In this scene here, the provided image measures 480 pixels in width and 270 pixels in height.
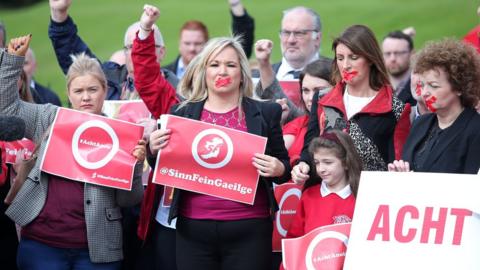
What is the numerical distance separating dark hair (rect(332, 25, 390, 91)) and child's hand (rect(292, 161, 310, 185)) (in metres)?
0.81

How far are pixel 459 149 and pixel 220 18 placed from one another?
44.5ft

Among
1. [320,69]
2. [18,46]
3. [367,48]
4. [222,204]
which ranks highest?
[367,48]

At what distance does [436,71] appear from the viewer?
5777 mm

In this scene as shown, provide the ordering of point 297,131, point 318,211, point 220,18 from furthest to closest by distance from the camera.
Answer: point 220,18 < point 297,131 < point 318,211

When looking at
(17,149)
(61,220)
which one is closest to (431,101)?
(61,220)

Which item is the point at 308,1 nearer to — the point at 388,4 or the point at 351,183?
the point at 388,4

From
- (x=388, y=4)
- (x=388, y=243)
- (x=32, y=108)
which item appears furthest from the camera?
(x=388, y=4)

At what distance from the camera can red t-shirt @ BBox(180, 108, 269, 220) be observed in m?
6.00

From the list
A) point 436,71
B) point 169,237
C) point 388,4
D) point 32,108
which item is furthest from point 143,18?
point 388,4

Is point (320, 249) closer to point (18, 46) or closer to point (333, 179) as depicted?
point (333, 179)

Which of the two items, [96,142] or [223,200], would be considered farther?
[96,142]

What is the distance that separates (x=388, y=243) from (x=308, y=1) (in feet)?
40.6

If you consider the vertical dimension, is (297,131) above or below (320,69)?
below

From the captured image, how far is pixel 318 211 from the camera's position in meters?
6.02
